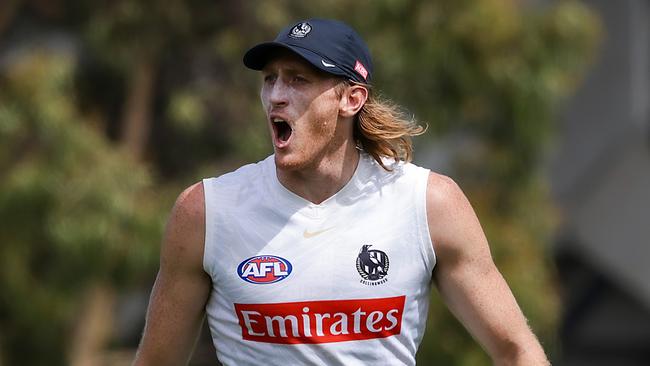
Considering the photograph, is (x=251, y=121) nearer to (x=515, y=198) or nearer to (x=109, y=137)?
(x=109, y=137)

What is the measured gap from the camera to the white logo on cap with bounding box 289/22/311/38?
15.8 ft

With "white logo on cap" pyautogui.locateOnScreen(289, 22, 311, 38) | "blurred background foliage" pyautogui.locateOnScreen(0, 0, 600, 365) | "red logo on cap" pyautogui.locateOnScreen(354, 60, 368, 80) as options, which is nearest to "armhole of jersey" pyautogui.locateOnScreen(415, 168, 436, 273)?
"red logo on cap" pyautogui.locateOnScreen(354, 60, 368, 80)

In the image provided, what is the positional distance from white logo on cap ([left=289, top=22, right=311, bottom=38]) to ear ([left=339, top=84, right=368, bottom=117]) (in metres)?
0.28

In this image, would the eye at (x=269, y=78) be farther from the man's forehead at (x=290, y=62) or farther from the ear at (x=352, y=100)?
the ear at (x=352, y=100)

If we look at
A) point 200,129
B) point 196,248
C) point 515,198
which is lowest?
point 515,198

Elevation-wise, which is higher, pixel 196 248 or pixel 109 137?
pixel 196 248

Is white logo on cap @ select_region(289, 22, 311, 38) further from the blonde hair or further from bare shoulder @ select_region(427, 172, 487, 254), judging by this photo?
bare shoulder @ select_region(427, 172, 487, 254)

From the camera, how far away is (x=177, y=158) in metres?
15.0

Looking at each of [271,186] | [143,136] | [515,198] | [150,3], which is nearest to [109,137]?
[143,136]

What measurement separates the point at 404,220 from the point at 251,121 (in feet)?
31.1

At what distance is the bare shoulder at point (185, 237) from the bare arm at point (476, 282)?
82 centimetres

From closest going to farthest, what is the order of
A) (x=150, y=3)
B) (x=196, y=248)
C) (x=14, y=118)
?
1. (x=196, y=248)
2. (x=14, y=118)
3. (x=150, y=3)

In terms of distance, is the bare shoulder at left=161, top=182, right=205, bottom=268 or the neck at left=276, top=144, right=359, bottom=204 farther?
the neck at left=276, top=144, right=359, bottom=204

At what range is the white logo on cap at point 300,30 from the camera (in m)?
4.83
